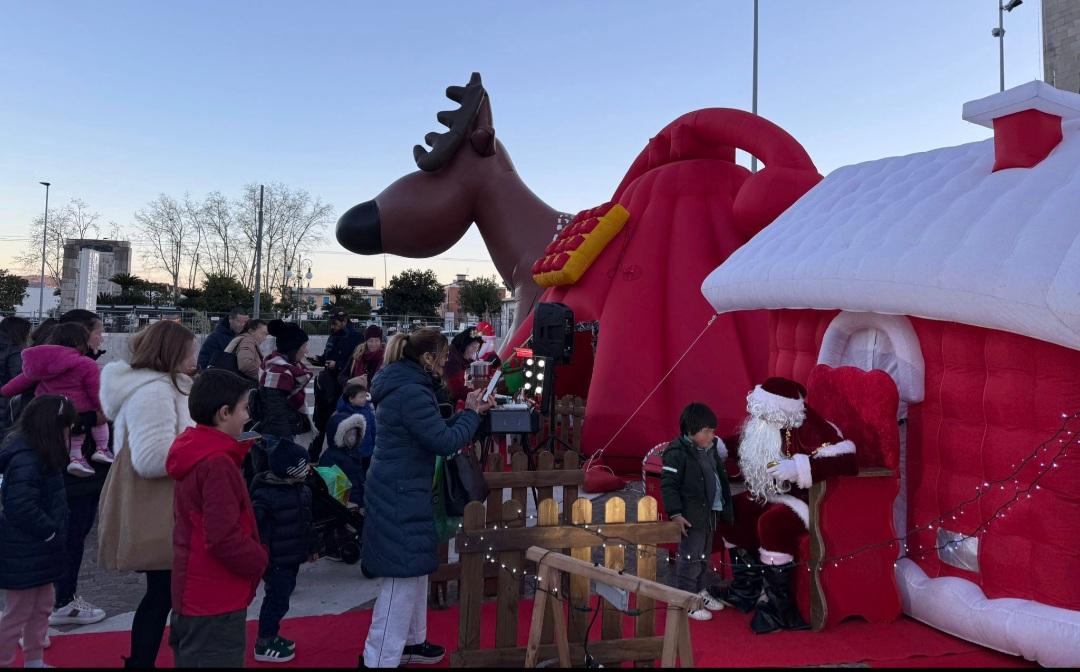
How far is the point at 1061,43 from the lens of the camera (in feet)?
72.2

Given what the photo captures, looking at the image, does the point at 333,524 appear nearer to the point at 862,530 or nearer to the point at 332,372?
the point at 332,372

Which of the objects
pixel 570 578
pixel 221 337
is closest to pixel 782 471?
pixel 570 578

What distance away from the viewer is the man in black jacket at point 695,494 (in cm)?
428

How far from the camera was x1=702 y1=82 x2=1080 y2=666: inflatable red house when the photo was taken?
3418mm

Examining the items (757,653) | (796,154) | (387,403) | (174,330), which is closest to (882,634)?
(757,653)

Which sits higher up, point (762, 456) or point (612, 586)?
point (762, 456)

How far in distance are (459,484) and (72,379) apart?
8.18 feet

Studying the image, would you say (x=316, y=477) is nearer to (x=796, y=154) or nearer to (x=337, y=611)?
(x=337, y=611)

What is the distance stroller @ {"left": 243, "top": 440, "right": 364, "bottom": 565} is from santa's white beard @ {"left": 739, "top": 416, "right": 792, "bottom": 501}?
7.26 ft

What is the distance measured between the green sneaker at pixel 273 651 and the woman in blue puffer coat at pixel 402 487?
0.50m

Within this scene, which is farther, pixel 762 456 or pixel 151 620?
pixel 762 456

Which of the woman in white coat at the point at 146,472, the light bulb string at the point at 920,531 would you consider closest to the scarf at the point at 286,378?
the woman in white coat at the point at 146,472

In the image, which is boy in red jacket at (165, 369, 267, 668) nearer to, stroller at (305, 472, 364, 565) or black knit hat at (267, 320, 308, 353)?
stroller at (305, 472, 364, 565)

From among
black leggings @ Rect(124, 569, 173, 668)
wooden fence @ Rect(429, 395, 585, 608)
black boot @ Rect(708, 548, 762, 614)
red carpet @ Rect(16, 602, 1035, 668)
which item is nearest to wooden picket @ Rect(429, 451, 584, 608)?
wooden fence @ Rect(429, 395, 585, 608)
